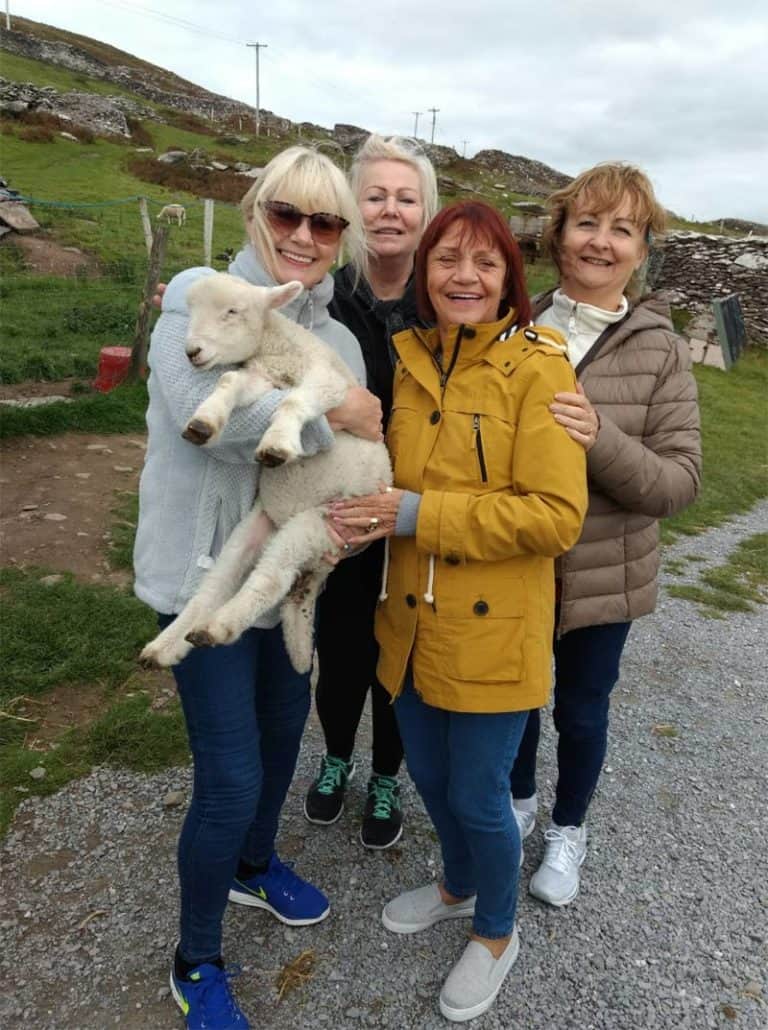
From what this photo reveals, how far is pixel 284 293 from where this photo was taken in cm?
254

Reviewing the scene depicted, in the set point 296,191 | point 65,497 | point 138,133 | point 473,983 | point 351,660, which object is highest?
point 138,133

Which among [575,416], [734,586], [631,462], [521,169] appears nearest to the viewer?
[575,416]

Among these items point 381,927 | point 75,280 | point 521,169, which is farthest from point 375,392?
point 521,169

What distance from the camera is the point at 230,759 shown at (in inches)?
95.7

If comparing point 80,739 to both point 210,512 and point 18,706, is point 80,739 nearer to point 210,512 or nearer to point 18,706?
point 18,706

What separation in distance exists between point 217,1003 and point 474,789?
3.83 ft

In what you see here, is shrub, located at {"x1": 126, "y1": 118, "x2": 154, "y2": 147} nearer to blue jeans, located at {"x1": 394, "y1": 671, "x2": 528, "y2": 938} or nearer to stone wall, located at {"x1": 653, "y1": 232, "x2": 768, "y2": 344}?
stone wall, located at {"x1": 653, "y1": 232, "x2": 768, "y2": 344}

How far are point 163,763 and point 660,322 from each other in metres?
3.23

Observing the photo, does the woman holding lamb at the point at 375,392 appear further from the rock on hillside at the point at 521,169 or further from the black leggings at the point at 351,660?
the rock on hillside at the point at 521,169

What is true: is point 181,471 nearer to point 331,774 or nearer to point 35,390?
point 331,774

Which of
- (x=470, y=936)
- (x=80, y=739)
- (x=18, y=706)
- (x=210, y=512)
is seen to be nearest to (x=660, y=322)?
(x=210, y=512)

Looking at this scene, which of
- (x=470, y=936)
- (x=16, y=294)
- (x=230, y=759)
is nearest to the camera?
(x=230, y=759)

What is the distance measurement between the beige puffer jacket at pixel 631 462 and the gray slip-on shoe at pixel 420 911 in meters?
1.31

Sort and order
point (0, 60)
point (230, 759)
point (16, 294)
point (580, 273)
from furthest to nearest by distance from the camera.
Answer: point (0, 60)
point (16, 294)
point (580, 273)
point (230, 759)
